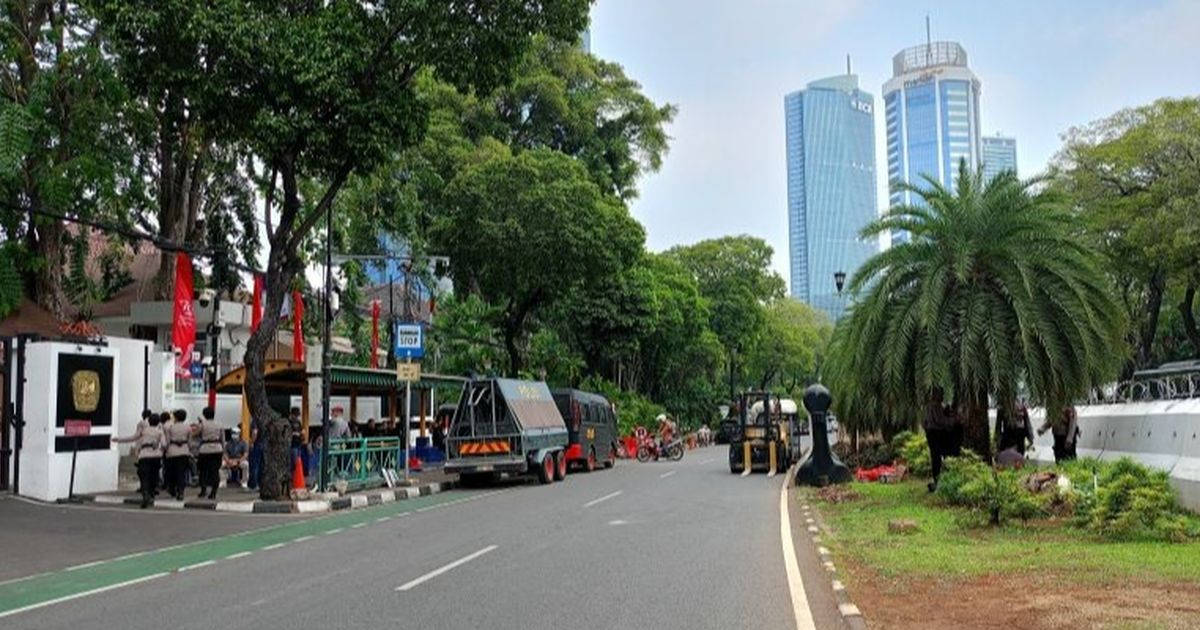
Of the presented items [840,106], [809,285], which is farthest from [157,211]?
[840,106]

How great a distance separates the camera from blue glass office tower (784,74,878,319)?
413ft

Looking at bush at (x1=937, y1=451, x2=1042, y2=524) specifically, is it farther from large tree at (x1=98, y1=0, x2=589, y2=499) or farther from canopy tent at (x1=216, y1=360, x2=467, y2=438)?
canopy tent at (x1=216, y1=360, x2=467, y2=438)

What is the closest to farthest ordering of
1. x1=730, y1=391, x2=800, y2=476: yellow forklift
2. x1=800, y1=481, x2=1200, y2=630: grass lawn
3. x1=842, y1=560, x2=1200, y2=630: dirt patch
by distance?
x1=842, y1=560, x2=1200, y2=630: dirt patch
x1=800, y1=481, x2=1200, y2=630: grass lawn
x1=730, y1=391, x2=800, y2=476: yellow forklift

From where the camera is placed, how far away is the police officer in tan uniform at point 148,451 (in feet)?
60.7

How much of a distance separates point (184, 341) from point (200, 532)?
10.2 meters

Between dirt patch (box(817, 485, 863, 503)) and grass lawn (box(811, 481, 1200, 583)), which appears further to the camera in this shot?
dirt patch (box(817, 485, 863, 503))

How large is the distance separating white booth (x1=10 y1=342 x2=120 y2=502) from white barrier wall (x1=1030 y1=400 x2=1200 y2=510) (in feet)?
63.4

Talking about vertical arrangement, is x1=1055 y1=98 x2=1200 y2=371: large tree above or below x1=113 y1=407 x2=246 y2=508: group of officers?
above

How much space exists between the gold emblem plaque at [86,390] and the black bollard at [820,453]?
49.3 ft

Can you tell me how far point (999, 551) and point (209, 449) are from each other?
590 inches

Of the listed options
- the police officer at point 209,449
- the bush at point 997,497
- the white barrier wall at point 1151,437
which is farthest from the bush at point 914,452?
→ the police officer at point 209,449

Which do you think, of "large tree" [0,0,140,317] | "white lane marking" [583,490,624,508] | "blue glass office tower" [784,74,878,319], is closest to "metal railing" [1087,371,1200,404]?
"white lane marking" [583,490,624,508]

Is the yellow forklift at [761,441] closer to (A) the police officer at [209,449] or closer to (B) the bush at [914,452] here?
(B) the bush at [914,452]

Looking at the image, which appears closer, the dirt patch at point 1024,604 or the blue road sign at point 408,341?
the dirt patch at point 1024,604
